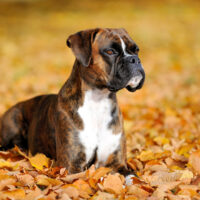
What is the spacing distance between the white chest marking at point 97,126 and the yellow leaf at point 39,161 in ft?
1.56

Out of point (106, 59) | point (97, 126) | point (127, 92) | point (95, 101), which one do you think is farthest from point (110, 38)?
point (127, 92)

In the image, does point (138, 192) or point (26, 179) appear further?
point (26, 179)

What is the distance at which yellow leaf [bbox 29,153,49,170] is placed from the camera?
3.67 m

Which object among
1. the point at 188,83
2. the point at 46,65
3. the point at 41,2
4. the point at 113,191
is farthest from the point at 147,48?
the point at 113,191

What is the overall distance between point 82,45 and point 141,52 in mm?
10495

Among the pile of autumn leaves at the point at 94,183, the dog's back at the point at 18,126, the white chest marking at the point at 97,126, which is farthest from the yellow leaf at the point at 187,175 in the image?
the dog's back at the point at 18,126

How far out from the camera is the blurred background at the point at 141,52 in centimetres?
659

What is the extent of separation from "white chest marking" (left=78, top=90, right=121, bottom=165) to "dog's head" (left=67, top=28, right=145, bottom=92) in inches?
6.4

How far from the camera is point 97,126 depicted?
3604 mm

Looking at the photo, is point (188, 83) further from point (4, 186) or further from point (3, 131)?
point (4, 186)

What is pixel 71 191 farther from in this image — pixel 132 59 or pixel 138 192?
pixel 132 59

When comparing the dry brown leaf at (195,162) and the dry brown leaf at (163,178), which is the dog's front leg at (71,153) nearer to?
the dry brown leaf at (163,178)

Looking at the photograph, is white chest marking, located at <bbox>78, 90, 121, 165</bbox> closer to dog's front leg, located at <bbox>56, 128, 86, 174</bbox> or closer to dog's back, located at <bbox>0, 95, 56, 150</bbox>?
dog's front leg, located at <bbox>56, 128, 86, 174</bbox>

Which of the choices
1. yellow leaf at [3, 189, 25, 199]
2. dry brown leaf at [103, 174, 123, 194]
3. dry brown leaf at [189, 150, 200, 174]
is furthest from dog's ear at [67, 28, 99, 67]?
dry brown leaf at [189, 150, 200, 174]
